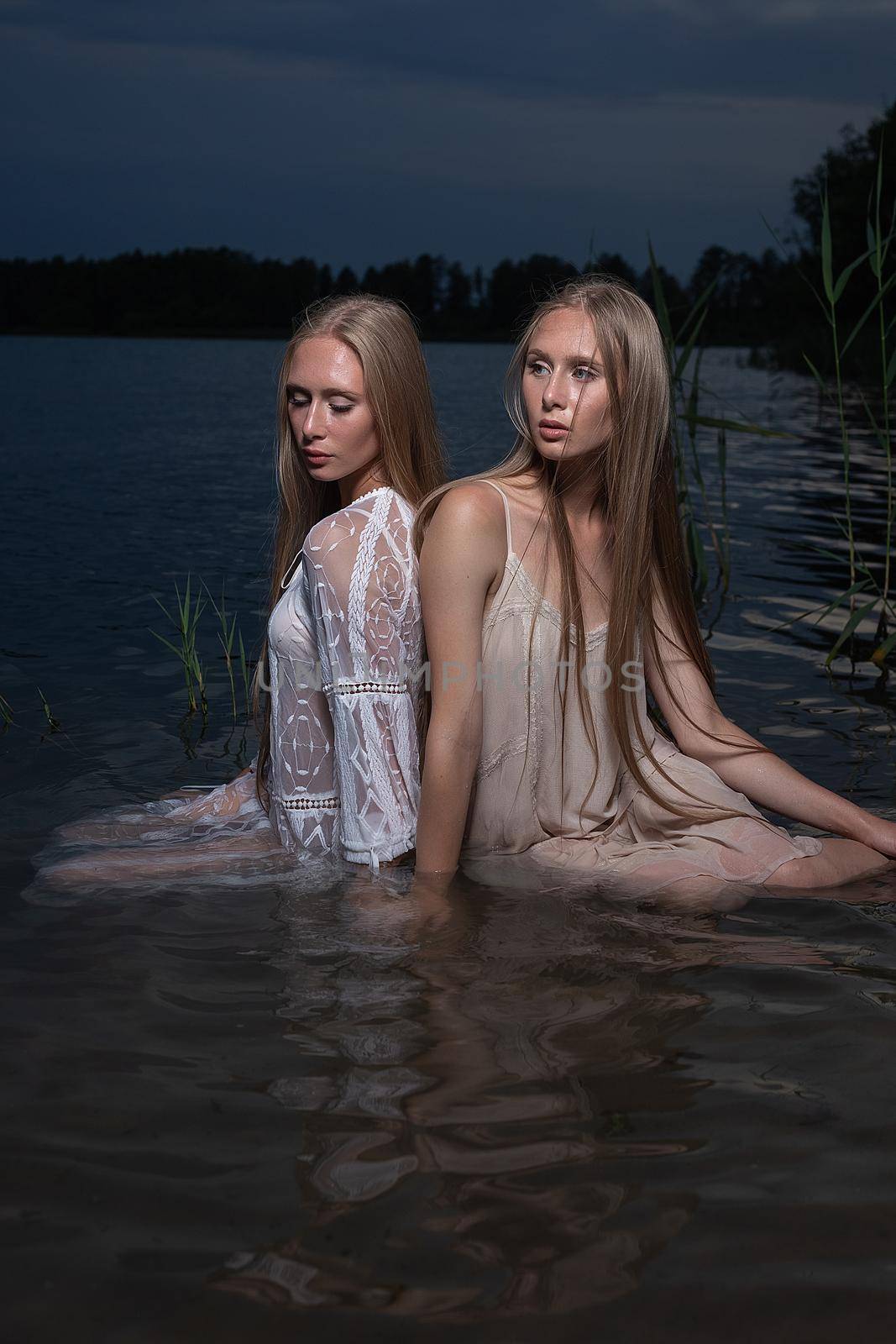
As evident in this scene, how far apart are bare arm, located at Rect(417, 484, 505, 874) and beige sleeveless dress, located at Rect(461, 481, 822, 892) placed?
12 cm

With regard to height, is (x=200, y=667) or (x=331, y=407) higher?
(x=331, y=407)

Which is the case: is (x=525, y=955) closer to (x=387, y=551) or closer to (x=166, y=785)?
(x=387, y=551)

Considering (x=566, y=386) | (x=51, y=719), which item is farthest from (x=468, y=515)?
(x=51, y=719)

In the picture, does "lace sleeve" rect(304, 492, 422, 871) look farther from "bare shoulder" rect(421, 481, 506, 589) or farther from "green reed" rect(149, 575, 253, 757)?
"green reed" rect(149, 575, 253, 757)

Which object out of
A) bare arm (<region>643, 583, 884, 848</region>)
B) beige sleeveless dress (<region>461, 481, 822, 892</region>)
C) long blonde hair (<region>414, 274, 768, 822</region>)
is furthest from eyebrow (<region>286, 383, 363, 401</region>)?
bare arm (<region>643, 583, 884, 848</region>)

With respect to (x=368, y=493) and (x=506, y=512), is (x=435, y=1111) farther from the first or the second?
(x=368, y=493)

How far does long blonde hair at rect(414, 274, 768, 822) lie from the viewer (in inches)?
116

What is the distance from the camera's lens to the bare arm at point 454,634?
9.47 feet

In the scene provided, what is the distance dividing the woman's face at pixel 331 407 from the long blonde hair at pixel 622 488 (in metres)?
0.26

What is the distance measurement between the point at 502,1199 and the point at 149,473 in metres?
12.9

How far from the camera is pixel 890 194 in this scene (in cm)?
3616

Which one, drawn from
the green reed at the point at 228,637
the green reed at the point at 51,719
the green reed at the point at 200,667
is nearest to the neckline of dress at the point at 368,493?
the green reed at the point at 200,667

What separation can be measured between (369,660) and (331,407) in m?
0.62

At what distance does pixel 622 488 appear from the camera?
306cm
